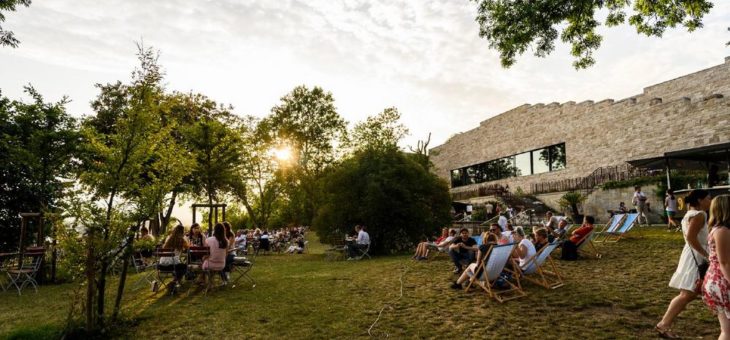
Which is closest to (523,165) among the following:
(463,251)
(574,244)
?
(574,244)

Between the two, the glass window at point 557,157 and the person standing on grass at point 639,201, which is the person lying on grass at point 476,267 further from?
the glass window at point 557,157

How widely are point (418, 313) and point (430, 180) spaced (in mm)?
11299

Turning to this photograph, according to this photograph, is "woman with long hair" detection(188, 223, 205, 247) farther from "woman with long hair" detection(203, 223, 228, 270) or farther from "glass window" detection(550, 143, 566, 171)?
"glass window" detection(550, 143, 566, 171)

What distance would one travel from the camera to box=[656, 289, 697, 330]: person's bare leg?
4145 mm

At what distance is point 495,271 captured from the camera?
22.8 ft

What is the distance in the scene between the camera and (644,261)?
910cm

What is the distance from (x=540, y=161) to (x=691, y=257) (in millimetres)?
28279

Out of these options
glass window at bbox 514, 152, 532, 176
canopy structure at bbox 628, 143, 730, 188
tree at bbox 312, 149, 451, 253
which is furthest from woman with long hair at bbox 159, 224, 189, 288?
glass window at bbox 514, 152, 532, 176

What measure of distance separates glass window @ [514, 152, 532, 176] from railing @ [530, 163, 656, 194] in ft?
11.8

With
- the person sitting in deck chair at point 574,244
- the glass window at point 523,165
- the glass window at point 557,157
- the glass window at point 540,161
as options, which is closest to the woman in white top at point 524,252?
the person sitting in deck chair at point 574,244

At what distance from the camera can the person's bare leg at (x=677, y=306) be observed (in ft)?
13.6

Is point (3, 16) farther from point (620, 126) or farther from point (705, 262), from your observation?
point (620, 126)

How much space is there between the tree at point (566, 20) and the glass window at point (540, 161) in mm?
22108

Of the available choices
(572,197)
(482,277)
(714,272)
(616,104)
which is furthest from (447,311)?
(616,104)
